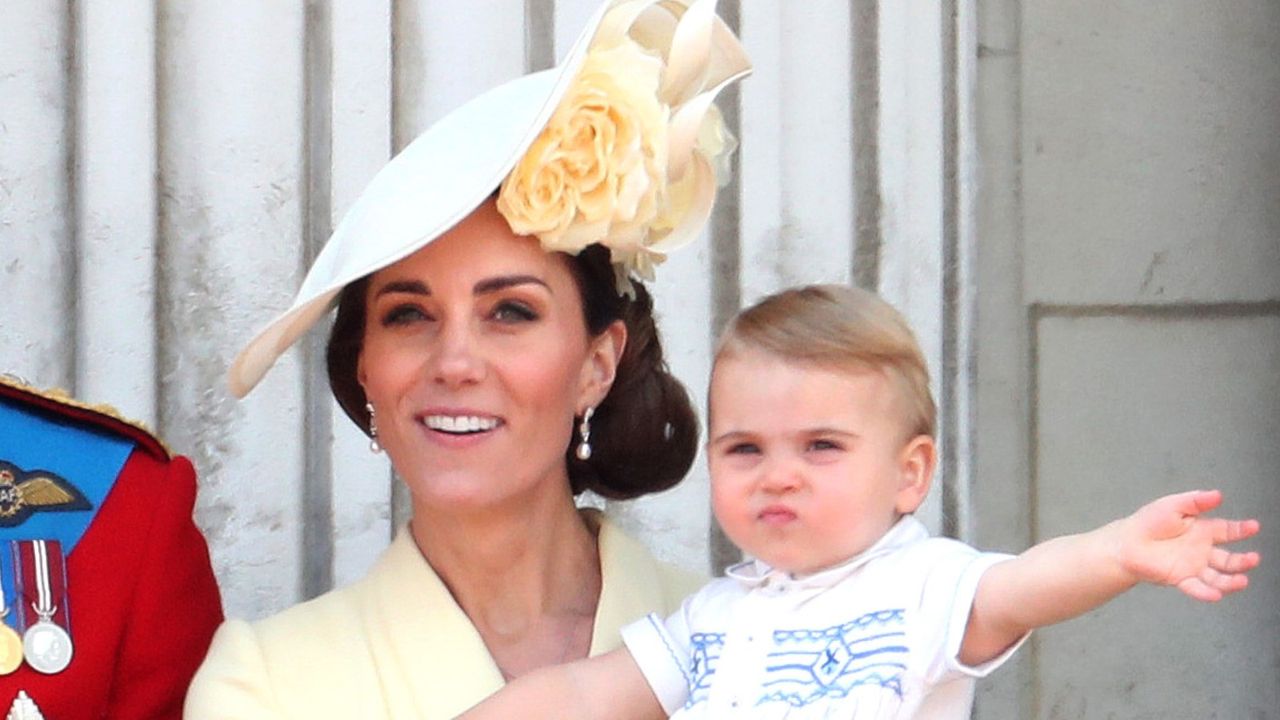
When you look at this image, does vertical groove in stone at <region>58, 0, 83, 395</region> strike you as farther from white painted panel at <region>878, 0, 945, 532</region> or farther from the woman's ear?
white painted panel at <region>878, 0, 945, 532</region>

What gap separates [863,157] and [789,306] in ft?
4.19

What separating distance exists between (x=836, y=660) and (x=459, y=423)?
1.78ft

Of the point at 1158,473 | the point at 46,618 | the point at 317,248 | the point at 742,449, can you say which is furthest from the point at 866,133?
the point at 46,618

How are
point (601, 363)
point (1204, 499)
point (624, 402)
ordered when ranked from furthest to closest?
1. point (624, 402)
2. point (601, 363)
3. point (1204, 499)

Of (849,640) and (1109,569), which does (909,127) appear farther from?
(1109,569)

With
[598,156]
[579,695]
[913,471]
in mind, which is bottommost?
[579,695]

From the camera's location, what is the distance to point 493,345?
9.58 ft

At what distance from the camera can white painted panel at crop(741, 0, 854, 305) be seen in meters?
3.94

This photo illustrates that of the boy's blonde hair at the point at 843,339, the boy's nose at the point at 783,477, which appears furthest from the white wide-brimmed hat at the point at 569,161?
the boy's nose at the point at 783,477

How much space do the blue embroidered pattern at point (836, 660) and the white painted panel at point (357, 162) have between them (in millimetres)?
1232

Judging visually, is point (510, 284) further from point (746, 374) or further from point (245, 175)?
point (245, 175)

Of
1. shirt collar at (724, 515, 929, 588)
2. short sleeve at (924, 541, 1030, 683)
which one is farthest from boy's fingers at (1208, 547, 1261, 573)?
shirt collar at (724, 515, 929, 588)

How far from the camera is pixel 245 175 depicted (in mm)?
3697

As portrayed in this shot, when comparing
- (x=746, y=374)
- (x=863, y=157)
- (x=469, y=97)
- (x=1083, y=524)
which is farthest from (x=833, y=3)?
(x=746, y=374)
